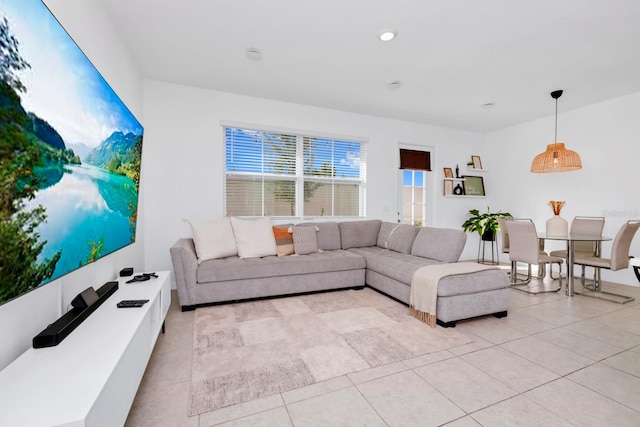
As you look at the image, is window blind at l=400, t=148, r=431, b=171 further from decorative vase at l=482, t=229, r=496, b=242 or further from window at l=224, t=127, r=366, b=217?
decorative vase at l=482, t=229, r=496, b=242

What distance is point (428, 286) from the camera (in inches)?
105

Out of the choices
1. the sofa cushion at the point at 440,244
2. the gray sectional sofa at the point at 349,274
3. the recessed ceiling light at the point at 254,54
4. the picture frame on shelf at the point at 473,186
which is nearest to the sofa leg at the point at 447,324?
the gray sectional sofa at the point at 349,274

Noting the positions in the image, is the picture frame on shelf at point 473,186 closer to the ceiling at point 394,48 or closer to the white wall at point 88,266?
the ceiling at point 394,48

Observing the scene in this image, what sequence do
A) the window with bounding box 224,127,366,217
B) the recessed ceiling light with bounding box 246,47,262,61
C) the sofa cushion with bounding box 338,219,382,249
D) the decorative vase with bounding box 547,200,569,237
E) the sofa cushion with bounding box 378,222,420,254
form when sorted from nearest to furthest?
the recessed ceiling light with bounding box 246,47,262,61 → the decorative vase with bounding box 547,200,569,237 → the sofa cushion with bounding box 378,222,420,254 → the window with bounding box 224,127,366,217 → the sofa cushion with bounding box 338,219,382,249

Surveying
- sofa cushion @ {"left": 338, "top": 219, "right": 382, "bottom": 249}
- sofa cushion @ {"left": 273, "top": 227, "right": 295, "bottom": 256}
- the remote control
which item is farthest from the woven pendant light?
the remote control

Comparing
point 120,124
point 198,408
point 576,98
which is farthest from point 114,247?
point 576,98

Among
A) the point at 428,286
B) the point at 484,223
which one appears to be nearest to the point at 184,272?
the point at 428,286

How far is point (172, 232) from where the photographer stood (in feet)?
12.5

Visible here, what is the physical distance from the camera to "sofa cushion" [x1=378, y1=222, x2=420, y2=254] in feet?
12.9

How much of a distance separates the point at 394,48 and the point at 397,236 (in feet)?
7.76

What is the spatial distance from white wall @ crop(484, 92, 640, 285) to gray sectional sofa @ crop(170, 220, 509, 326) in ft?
9.16

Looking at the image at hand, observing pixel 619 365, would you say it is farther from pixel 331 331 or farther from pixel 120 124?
pixel 120 124

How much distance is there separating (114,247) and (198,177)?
209 cm

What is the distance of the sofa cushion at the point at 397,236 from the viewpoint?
3.92m
